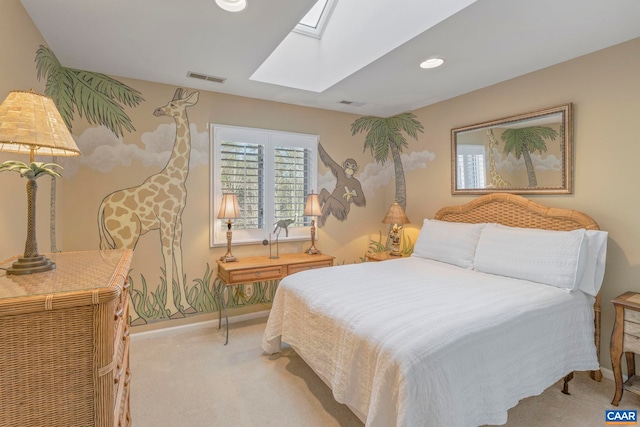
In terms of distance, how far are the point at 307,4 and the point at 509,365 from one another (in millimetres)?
2424

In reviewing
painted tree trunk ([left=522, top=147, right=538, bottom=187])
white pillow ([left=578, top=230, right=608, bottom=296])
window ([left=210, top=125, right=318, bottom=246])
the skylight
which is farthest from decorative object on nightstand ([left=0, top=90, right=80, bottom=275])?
painted tree trunk ([left=522, top=147, right=538, bottom=187])

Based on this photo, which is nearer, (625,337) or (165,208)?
(625,337)

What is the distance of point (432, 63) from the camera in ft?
8.55

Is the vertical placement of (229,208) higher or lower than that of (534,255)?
higher

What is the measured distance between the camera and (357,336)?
1647 millimetres

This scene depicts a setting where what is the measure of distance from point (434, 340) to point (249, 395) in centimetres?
145

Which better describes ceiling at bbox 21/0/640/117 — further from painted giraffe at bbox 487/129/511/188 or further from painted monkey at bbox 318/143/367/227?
painted monkey at bbox 318/143/367/227

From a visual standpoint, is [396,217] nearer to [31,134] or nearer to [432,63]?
[432,63]

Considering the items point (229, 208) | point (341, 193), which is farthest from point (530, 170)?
point (229, 208)

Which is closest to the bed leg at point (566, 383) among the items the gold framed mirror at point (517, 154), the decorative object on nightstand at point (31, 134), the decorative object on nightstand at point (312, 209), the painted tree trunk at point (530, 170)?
the gold framed mirror at point (517, 154)

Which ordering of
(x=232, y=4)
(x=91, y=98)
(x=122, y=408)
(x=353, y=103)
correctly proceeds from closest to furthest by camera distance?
(x=122, y=408)
(x=232, y=4)
(x=91, y=98)
(x=353, y=103)

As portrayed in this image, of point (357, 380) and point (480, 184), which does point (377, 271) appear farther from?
point (480, 184)

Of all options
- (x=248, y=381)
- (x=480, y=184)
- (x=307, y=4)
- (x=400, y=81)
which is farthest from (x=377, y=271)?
(x=307, y=4)

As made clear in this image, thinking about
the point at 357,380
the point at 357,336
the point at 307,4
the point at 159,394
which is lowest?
the point at 159,394
